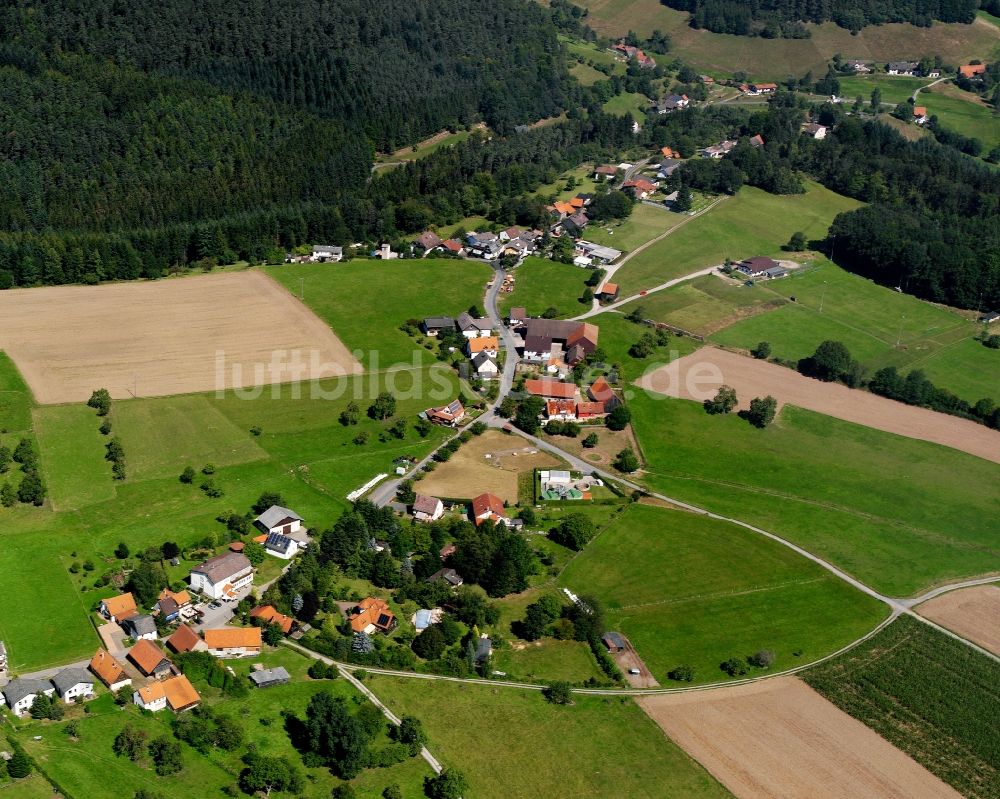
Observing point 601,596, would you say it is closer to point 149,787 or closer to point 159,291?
point 149,787

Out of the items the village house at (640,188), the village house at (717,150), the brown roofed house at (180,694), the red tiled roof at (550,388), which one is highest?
the village house at (717,150)

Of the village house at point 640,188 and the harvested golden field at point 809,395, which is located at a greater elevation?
the village house at point 640,188

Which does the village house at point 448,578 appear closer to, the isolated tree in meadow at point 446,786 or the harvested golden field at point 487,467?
the harvested golden field at point 487,467

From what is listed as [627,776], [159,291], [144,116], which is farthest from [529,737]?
[144,116]

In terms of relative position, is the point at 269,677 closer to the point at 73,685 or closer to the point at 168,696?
the point at 168,696

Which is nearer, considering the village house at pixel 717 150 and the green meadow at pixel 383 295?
the green meadow at pixel 383 295

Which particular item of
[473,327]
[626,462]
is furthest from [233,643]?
[473,327]

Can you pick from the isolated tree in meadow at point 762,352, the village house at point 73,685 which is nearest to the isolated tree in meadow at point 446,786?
the village house at point 73,685

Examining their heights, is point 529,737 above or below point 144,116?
below
